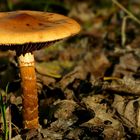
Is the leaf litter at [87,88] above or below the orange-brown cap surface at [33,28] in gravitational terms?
below

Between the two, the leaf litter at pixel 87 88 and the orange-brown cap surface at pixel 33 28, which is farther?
the leaf litter at pixel 87 88

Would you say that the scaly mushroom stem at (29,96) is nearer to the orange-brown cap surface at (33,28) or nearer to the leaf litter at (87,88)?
the leaf litter at (87,88)

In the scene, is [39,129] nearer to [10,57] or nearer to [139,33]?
[10,57]

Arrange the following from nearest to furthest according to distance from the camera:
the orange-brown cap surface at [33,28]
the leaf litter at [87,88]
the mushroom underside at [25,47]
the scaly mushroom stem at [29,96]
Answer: the orange-brown cap surface at [33,28], the mushroom underside at [25,47], the leaf litter at [87,88], the scaly mushroom stem at [29,96]

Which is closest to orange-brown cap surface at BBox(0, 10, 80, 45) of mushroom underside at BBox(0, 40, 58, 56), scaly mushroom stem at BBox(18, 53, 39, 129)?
mushroom underside at BBox(0, 40, 58, 56)

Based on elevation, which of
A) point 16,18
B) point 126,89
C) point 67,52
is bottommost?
point 67,52

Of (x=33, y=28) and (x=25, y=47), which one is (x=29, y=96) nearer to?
(x=25, y=47)

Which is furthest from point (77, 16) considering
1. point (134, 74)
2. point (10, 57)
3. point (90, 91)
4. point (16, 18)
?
point (16, 18)

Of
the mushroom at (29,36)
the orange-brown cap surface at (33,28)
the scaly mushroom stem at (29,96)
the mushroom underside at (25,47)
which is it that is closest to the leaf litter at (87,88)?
the scaly mushroom stem at (29,96)
